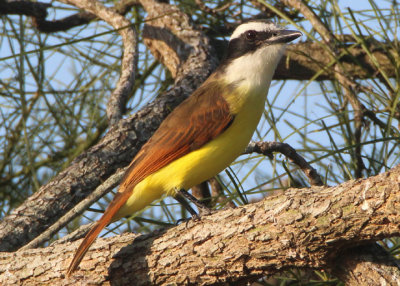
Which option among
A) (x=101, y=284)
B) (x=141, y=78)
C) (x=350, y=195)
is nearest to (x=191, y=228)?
(x=101, y=284)

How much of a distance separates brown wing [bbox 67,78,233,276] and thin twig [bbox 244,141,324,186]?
0.29m

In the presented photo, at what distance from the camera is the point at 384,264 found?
9.51 ft

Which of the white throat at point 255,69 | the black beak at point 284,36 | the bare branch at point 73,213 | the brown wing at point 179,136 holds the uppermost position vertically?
the black beak at point 284,36

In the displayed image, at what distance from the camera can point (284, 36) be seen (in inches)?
181

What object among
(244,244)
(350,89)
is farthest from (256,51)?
(244,244)

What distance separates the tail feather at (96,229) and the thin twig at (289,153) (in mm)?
917

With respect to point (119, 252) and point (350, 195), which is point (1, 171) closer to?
point (119, 252)

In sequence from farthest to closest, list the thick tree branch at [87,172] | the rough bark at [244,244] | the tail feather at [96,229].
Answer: the thick tree branch at [87,172], the tail feather at [96,229], the rough bark at [244,244]

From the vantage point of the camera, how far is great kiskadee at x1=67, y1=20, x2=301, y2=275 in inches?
160

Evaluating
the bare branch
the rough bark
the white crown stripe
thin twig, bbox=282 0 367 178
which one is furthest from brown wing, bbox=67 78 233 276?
thin twig, bbox=282 0 367 178

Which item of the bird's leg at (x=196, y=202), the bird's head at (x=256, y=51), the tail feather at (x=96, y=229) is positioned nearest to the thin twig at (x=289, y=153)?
the bird's leg at (x=196, y=202)

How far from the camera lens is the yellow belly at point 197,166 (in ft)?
13.3

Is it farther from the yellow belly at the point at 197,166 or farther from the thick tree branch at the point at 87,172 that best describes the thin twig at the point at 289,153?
the thick tree branch at the point at 87,172

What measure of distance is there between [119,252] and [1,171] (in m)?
2.67
